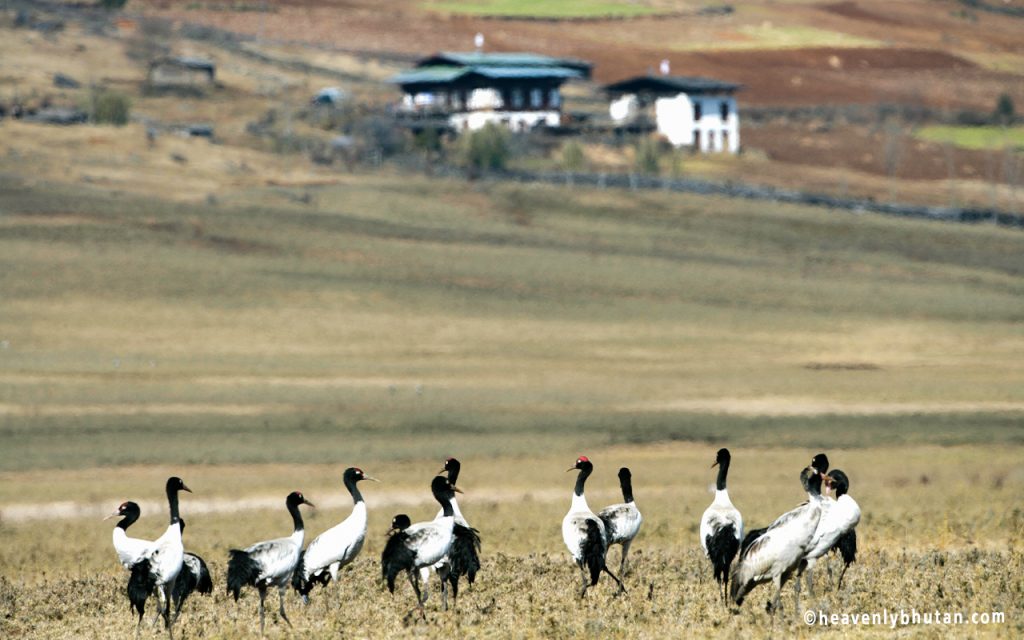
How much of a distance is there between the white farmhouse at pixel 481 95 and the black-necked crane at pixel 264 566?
11025 cm

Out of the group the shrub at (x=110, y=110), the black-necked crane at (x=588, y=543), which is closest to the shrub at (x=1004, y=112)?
the shrub at (x=110, y=110)

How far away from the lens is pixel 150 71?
461ft

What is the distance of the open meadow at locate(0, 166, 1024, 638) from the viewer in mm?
24016

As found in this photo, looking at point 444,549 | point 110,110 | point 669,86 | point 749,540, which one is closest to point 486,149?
point 669,86

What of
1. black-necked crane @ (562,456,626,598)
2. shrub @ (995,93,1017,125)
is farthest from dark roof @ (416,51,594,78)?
black-necked crane @ (562,456,626,598)

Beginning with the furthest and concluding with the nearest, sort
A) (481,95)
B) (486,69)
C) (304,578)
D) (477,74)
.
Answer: (486,69)
(481,95)
(477,74)
(304,578)

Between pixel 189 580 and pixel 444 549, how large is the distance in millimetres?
3349

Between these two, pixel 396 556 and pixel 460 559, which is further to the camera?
pixel 460 559

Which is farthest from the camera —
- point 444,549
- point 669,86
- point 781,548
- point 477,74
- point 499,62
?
point 499,62

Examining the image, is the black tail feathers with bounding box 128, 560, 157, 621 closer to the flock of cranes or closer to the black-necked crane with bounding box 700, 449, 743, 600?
the flock of cranes

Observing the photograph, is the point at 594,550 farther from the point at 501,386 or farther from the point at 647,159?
the point at 647,159

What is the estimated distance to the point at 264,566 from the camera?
2112 cm

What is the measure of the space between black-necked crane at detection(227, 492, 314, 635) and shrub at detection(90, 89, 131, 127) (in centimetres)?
9775

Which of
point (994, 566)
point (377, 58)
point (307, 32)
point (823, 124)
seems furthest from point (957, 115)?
point (994, 566)
